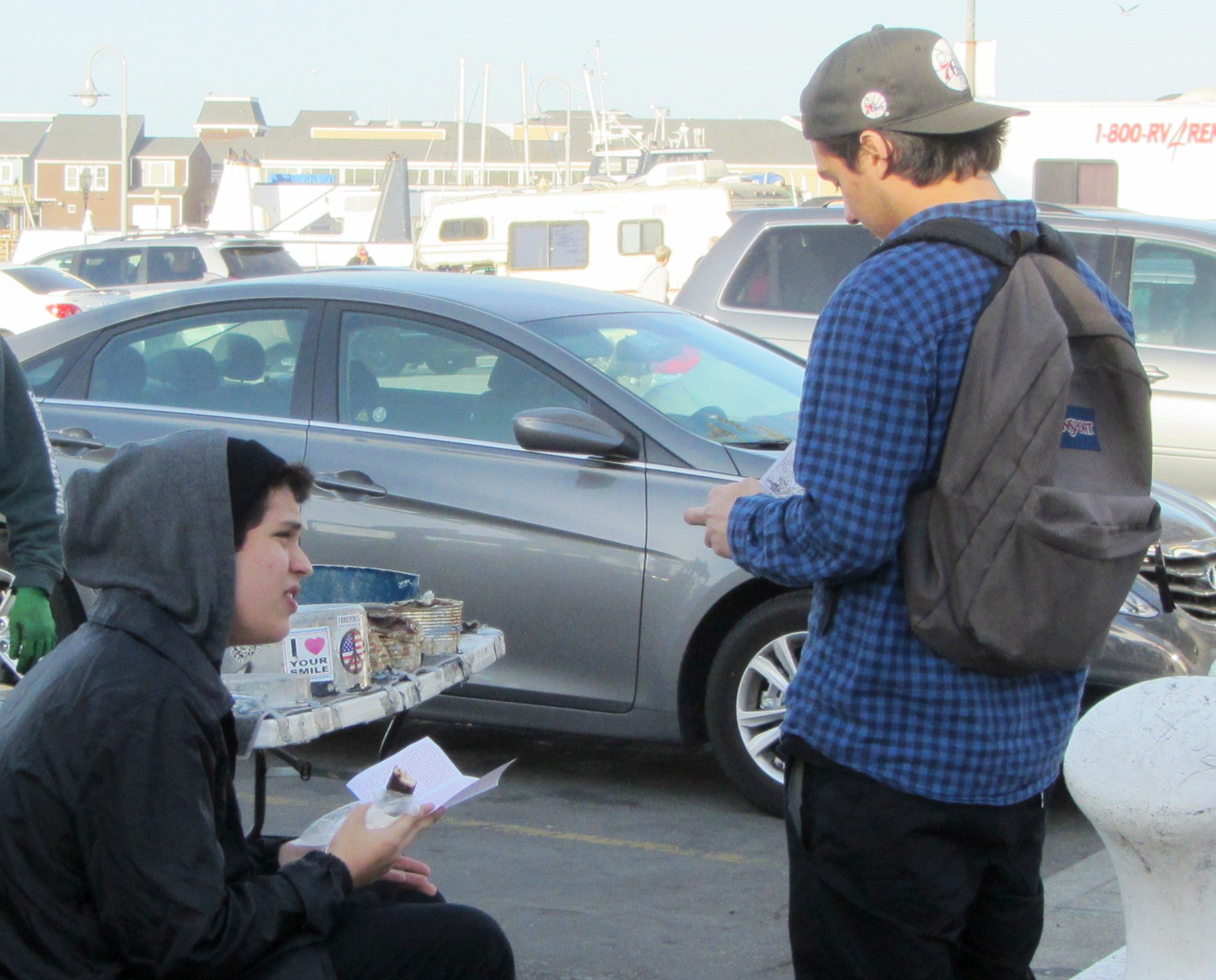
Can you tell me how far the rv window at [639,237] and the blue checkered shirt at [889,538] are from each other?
70.4ft

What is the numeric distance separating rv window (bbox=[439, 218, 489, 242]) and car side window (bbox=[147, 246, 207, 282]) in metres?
5.85

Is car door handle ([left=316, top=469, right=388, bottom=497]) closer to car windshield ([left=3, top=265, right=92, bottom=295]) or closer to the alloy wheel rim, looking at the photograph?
the alloy wheel rim

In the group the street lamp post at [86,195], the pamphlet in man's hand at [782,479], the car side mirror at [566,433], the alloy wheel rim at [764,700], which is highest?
the street lamp post at [86,195]

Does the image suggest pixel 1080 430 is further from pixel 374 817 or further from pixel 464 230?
pixel 464 230

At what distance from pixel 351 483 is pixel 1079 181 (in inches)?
370

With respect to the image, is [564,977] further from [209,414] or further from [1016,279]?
[209,414]

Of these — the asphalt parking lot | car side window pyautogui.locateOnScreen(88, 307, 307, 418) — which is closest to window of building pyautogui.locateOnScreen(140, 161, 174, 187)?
car side window pyautogui.locateOnScreen(88, 307, 307, 418)

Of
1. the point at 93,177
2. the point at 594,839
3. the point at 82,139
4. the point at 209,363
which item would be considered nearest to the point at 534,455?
the point at 594,839

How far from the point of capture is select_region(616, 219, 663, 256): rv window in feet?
76.7

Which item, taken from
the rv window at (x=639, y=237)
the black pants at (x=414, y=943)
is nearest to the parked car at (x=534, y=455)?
the black pants at (x=414, y=943)

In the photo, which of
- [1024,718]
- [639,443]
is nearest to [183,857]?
[1024,718]

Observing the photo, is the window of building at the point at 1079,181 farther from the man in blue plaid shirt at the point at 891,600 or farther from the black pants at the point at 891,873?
the black pants at the point at 891,873

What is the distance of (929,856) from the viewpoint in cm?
206

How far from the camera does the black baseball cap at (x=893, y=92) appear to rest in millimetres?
2086
